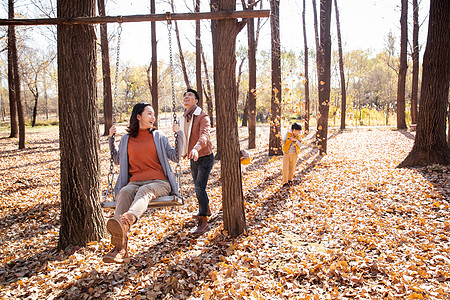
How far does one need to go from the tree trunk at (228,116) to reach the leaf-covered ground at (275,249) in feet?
1.29

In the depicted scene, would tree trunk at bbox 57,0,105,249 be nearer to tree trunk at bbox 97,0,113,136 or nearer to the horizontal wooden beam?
the horizontal wooden beam

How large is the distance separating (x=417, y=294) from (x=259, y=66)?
38.3m

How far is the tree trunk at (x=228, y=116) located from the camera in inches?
185

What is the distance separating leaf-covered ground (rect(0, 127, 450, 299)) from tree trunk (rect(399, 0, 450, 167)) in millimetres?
591

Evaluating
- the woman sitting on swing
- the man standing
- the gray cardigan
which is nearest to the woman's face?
the woman sitting on swing

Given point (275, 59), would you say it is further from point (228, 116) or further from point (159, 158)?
point (159, 158)

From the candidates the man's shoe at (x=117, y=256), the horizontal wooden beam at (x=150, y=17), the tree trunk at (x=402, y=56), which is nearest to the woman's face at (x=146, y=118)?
the horizontal wooden beam at (x=150, y=17)

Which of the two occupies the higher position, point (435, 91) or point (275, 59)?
Result: point (275, 59)

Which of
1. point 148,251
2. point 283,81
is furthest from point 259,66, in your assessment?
point 148,251

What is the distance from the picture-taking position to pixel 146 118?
13.9 feet

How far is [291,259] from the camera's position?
416cm

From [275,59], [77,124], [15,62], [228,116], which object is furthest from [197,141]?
[15,62]

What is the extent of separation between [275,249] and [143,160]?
2.25 metres

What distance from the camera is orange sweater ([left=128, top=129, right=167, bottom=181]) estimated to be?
4191 millimetres
